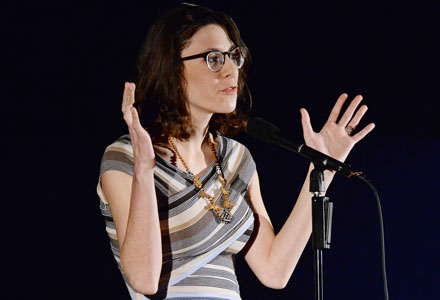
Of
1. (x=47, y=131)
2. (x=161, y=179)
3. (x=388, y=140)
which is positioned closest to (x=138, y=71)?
(x=161, y=179)

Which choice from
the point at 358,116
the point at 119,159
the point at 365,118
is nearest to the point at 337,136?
the point at 358,116

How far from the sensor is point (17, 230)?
235 cm

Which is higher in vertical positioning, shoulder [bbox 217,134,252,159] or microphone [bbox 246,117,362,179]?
microphone [bbox 246,117,362,179]

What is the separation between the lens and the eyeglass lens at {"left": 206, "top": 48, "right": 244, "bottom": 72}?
74.1 inches

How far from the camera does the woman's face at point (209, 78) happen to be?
1.87m

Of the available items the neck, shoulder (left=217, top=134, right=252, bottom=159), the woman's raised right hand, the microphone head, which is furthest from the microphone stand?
shoulder (left=217, top=134, right=252, bottom=159)

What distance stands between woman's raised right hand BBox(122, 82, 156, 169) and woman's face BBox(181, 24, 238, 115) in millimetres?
376

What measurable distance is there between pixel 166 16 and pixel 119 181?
1.67ft

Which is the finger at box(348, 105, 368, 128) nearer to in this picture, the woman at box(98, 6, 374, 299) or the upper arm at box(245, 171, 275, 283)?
the woman at box(98, 6, 374, 299)

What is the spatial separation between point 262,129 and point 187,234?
0.47 metres

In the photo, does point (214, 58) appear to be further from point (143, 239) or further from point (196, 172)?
point (143, 239)

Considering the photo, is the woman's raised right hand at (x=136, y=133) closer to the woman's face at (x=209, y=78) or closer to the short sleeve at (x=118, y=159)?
the short sleeve at (x=118, y=159)

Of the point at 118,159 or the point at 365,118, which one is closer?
the point at 118,159

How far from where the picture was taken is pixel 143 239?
5.40 feet
